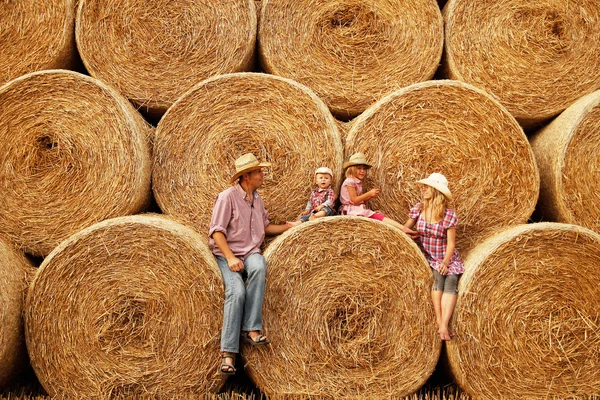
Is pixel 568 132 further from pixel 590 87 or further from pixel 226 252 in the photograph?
pixel 226 252

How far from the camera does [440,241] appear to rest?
13.7ft

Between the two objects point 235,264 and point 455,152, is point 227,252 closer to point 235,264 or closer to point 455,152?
point 235,264

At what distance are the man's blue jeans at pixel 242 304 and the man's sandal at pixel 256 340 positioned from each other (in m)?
0.05

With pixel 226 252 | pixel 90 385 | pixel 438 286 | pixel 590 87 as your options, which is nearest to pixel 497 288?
pixel 438 286

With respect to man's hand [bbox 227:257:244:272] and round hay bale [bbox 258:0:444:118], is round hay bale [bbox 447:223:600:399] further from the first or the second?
round hay bale [bbox 258:0:444:118]

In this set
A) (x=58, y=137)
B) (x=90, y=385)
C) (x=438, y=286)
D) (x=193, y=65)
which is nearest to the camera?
(x=90, y=385)

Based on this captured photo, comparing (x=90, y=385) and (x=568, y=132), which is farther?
(x=568, y=132)

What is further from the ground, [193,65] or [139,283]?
[193,65]

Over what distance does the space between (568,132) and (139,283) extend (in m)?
3.24

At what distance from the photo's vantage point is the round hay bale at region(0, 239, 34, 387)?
365 cm

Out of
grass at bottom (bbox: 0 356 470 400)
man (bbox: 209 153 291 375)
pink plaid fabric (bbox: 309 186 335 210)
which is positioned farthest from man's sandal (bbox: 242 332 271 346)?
pink plaid fabric (bbox: 309 186 335 210)

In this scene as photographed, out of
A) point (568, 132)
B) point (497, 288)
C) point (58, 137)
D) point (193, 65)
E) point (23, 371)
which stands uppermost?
point (193, 65)

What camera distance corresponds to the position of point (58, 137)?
434cm

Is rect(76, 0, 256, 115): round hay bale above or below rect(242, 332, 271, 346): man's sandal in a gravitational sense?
above
